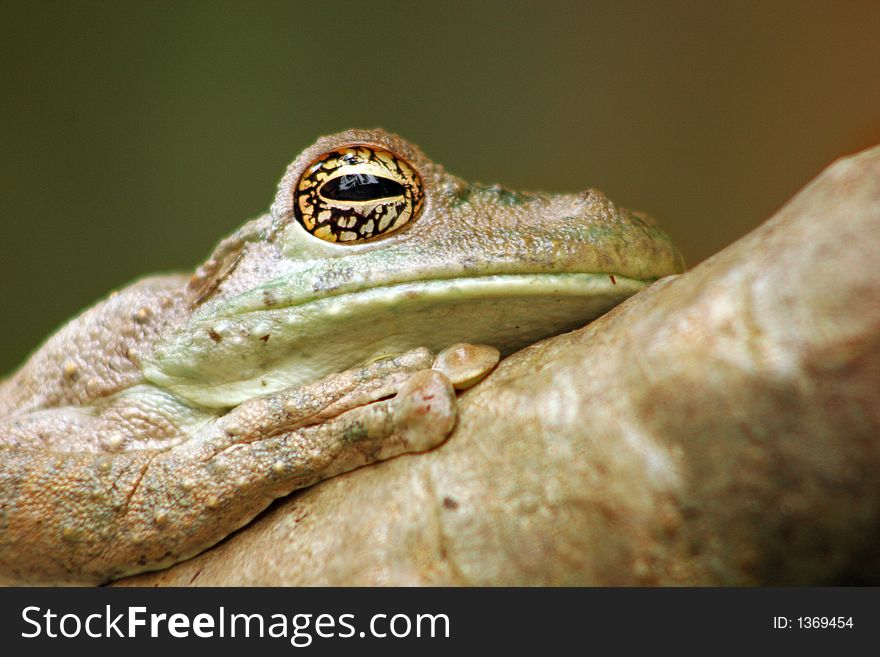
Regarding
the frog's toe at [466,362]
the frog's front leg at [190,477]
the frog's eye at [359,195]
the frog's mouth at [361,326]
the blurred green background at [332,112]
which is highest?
the blurred green background at [332,112]

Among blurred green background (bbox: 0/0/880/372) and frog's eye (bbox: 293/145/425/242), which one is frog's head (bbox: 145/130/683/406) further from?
blurred green background (bbox: 0/0/880/372)

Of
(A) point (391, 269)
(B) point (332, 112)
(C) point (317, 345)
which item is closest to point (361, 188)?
(A) point (391, 269)

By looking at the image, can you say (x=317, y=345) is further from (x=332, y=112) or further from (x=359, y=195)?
(x=332, y=112)

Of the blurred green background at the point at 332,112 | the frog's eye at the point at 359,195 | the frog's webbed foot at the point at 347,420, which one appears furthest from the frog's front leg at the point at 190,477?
the blurred green background at the point at 332,112

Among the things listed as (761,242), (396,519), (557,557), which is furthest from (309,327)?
(761,242)

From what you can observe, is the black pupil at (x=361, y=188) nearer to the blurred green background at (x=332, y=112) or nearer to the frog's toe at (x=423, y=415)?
the frog's toe at (x=423, y=415)

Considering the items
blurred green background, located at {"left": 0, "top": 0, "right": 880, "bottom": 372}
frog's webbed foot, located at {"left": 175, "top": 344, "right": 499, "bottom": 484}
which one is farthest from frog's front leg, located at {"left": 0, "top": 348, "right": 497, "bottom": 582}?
blurred green background, located at {"left": 0, "top": 0, "right": 880, "bottom": 372}

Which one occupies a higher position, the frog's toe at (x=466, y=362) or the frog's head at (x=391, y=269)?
the frog's head at (x=391, y=269)

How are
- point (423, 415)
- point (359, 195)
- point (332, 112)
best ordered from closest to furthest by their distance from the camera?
point (423, 415) < point (359, 195) < point (332, 112)
